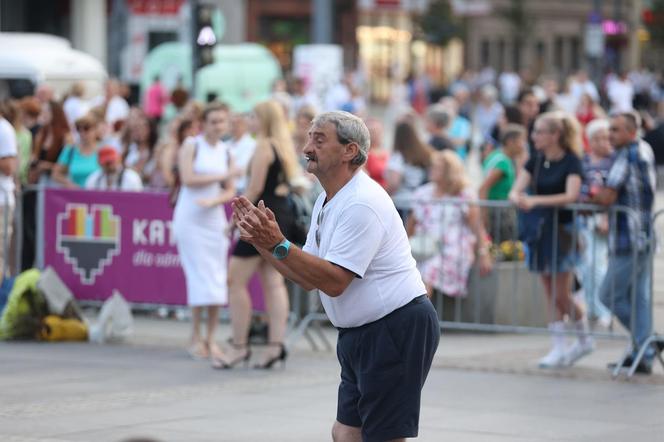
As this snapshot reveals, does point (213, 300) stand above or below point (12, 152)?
below

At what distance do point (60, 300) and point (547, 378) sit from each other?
13.0 ft

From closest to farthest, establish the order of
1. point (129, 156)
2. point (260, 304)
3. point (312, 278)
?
point (312, 278), point (260, 304), point (129, 156)

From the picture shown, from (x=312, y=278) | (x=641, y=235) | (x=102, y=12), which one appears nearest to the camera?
(x=312, y=278)

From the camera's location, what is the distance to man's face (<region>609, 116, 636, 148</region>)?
35.8ft

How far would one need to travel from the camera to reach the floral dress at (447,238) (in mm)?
12625

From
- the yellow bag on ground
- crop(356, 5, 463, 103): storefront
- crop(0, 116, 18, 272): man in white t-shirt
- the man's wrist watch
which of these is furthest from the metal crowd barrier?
crop(356, 5, 463, 103): storefront

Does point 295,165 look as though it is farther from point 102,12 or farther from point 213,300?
point 102,12

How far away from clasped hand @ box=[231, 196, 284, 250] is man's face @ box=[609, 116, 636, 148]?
213 inches

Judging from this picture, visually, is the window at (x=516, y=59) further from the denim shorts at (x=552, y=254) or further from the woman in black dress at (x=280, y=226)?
the woman in black dress at (x=280, y=226)

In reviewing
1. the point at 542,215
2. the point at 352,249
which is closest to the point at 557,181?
the point at 542,215

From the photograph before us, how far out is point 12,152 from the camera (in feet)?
43.1

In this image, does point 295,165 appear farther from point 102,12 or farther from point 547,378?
point 102,12

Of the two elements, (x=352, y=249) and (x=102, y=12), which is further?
(x=102, y=12)

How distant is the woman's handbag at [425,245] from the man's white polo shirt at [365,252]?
647 centimetres
